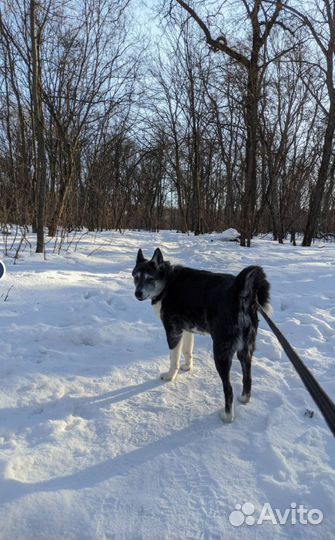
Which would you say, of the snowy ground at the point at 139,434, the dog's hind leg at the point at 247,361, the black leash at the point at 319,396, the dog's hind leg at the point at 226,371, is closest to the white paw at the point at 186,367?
the snowy ground at the point at 139,434

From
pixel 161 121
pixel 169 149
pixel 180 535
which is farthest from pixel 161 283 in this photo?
pixel 169 149

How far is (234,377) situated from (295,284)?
4141 mm

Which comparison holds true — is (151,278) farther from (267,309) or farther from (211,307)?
(267,309)

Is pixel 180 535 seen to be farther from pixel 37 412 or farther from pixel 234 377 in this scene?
pixel 234 377

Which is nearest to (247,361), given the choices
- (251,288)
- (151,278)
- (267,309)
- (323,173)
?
(267,309)

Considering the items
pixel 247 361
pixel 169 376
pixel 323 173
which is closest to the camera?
pixel 247 361

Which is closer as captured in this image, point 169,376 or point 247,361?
point 247,361

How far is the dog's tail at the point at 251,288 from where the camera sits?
10.3 ft

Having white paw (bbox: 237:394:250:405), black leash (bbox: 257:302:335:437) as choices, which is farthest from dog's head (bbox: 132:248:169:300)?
black leash (bbox: 257:302:335:437)

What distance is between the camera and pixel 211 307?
3.33 metres

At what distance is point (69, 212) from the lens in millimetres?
11867

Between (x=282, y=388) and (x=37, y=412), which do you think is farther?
(x=282, y=388)

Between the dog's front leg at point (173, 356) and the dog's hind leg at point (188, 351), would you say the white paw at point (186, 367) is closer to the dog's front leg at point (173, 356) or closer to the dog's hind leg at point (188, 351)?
the dog's hind leg at point (188, 351)

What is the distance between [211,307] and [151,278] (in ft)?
2.80
